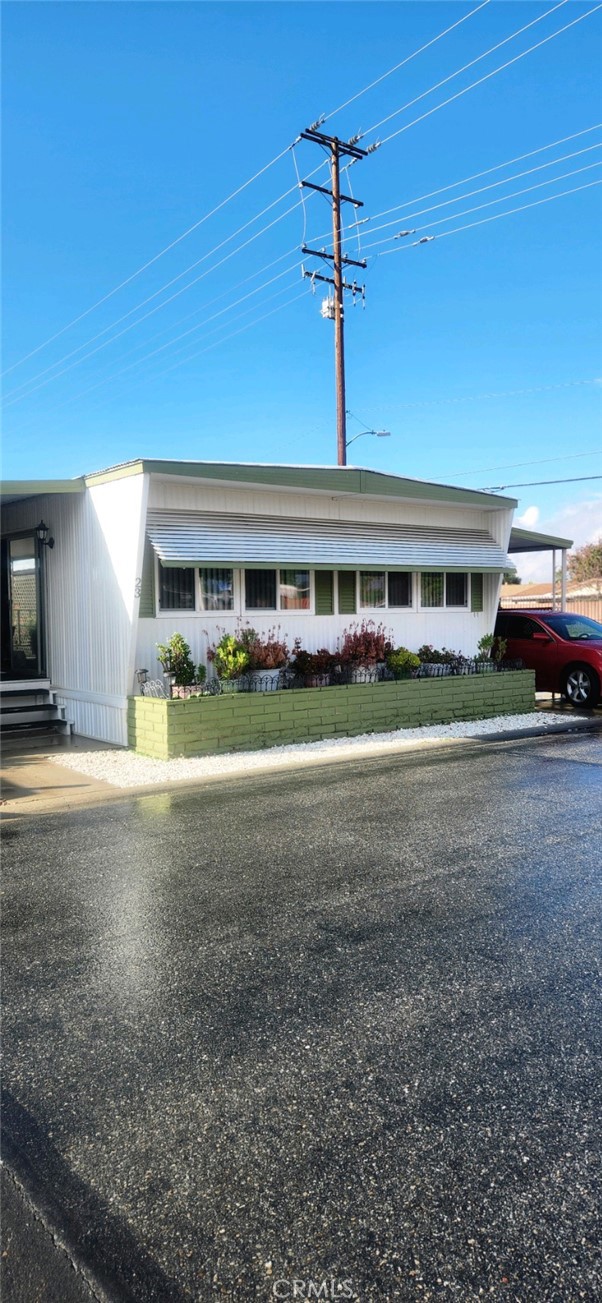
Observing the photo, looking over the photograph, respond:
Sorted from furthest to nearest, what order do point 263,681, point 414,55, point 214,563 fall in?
point 414,55, point 263,681, point 214,563

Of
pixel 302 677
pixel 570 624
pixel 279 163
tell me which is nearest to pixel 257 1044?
pixel 302 677

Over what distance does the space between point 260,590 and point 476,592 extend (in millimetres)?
4746

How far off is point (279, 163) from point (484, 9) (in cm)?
761

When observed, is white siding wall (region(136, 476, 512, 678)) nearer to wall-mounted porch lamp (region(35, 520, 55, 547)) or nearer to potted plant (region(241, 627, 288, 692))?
potted plant (region(241, 627, 288, 692))

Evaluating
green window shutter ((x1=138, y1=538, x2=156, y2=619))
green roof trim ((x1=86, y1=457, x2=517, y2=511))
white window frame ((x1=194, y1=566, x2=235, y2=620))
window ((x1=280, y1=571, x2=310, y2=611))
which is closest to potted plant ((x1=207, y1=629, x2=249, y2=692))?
white window frame ((x1=194, y1=566, x2=235, y2=620))

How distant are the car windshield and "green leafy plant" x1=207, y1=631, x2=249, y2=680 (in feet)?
22.4

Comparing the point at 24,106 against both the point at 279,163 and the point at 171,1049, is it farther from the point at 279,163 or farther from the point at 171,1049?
the point at 171,1049

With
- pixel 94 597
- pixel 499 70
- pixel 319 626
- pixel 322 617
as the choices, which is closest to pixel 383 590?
pixel 322 617

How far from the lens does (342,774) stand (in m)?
8.23

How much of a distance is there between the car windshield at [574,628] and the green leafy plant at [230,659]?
6830mm

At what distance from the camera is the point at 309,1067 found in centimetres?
277

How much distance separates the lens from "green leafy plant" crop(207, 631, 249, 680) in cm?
987

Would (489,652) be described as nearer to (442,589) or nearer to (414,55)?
(442,589)

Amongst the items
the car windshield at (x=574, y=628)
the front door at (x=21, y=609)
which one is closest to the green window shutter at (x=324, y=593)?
the front door at (x=21, y=609)
